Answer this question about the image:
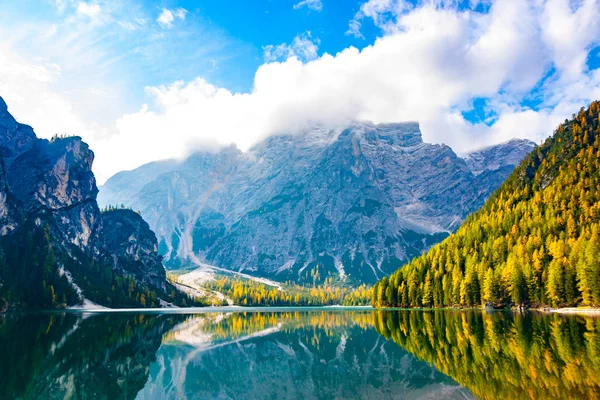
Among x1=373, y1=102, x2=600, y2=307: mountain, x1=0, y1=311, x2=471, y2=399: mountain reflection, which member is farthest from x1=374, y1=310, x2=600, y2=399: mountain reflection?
x1=373, y1=102, x2=600, y2=307: mountain

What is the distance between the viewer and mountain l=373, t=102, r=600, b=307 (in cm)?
9369

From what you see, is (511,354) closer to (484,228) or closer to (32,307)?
(484,228)

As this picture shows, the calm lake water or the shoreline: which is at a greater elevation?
the shoreline

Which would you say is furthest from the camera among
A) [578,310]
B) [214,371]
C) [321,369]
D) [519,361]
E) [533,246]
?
[533,246]

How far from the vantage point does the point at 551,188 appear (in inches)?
5802

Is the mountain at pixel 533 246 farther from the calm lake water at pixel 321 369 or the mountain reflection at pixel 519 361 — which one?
the calm lake water at pixel 321 369

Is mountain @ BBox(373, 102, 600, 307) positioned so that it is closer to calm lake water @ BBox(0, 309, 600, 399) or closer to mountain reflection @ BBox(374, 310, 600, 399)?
mountain reflection @ BBox(374, 310, 600, 399)

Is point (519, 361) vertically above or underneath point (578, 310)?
underneath

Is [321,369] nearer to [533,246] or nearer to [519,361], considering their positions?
[519,361]

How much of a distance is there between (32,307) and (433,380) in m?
206

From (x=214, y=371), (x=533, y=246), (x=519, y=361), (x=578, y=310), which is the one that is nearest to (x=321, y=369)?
(x=214, y=371)

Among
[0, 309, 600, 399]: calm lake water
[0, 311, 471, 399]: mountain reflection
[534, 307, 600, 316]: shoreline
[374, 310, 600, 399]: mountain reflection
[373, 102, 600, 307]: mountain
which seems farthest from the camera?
[373, 102, 600, 307]: mountain

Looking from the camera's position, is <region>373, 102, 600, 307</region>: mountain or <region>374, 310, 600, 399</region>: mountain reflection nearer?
<region>374, 310, 600, 399</region>: mountain reflection

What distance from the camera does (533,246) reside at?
379ft
